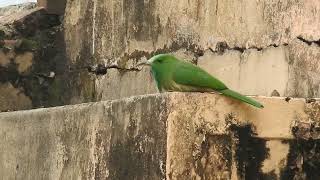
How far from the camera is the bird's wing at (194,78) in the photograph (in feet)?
9.72

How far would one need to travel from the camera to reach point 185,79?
2.99 m

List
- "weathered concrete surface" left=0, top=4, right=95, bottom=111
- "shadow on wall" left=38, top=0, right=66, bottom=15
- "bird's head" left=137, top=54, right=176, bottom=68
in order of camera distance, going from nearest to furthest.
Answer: "bird's head" left=137, top=54, right=176, bottom=68 → "weathered concrete surface" left=0, top=4, right=95, bottom=111 → "shadow on wall" left=38, top=0, right=66, bottom=15

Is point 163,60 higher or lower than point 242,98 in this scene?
higher

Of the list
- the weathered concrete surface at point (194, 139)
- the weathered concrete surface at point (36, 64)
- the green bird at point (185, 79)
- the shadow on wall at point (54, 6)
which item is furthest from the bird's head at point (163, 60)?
the shadow on wall at point (54, 6)

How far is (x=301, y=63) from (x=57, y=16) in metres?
2.29

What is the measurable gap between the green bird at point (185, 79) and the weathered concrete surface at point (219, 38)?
718mm

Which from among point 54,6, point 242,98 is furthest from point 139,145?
point 54,6

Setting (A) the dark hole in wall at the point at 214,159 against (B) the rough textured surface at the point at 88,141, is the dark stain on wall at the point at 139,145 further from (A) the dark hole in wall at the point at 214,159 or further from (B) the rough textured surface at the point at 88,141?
(A) the dark hole in wall at the point at 214,159

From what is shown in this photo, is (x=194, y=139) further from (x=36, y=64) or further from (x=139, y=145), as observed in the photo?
(x=36, y=64)

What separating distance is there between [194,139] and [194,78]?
257 millimetres

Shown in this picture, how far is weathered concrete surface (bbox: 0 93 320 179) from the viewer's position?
2852mm

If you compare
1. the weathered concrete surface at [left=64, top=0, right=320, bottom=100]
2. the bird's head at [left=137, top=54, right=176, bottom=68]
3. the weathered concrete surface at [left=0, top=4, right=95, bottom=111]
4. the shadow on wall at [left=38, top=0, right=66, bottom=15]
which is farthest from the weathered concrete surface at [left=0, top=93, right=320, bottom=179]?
the shadow on wall at [left=38, top=0, right=66, bottom=15]

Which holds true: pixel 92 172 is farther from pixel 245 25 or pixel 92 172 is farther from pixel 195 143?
pixel 245 25

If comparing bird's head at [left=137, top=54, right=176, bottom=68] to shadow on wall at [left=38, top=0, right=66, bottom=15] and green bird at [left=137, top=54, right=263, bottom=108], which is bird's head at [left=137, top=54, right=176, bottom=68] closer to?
green bird at [left=137, top=54, right=263, bottom=108]
